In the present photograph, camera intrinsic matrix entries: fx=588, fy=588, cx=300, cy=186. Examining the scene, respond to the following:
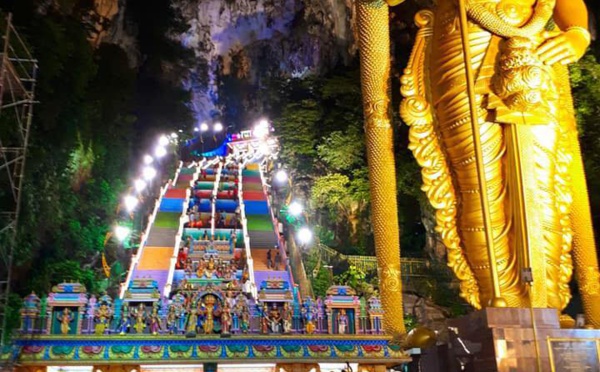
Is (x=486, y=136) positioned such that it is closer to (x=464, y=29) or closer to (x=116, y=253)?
(x=464, y=29)

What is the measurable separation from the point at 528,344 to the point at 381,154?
2900 millimetres

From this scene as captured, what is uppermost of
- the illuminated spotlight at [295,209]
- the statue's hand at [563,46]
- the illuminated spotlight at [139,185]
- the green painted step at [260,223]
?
the illuminated spotlight at [139,185]

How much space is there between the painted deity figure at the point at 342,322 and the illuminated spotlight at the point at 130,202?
42.6 ft

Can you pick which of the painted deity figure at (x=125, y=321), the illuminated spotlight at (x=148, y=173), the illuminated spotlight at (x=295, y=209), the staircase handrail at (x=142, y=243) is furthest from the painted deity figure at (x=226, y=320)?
the illuminated spotlight at (x=148, y=173)

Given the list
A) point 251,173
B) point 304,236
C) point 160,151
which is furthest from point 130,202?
point 251,173

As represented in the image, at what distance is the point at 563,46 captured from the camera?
6.13 m

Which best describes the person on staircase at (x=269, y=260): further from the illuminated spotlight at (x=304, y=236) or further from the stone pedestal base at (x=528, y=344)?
the stone pedestal base at (x=528, y=344)

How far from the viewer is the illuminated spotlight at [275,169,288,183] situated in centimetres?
2147

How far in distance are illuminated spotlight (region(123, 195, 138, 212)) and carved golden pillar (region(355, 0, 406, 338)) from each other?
40.9 feet

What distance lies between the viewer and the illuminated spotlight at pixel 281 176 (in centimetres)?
2147

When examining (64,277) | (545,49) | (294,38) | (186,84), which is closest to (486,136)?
(545,49)

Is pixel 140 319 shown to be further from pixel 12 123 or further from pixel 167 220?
pixel 167 220

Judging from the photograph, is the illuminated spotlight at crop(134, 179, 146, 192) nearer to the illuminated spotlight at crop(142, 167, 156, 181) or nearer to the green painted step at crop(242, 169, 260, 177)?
the illuminated spotlight at crop(142, 167, 156, 181)

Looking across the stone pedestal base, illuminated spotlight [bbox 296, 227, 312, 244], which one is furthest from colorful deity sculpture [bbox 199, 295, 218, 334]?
illuminated spotlight [bbox 296, 227, 312, 244]
